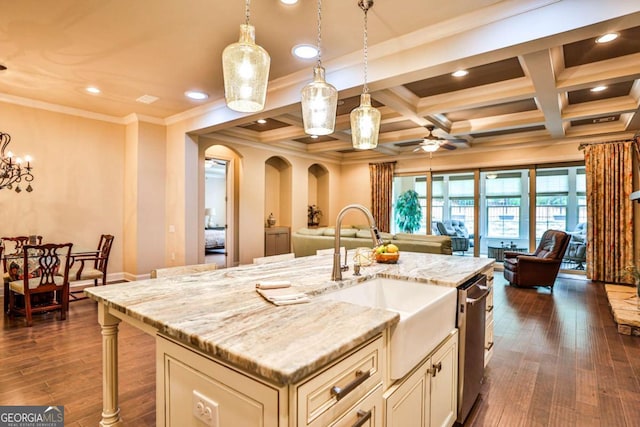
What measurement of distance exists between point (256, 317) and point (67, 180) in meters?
5.51

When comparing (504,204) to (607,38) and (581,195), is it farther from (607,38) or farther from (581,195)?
(607,38)

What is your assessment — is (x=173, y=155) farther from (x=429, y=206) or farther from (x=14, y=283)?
(x=429, y=206)

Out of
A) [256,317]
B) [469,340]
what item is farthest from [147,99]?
[469,340]

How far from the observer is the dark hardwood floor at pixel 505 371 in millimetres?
2123

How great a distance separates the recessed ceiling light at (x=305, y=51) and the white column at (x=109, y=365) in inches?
108

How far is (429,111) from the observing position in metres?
4.82

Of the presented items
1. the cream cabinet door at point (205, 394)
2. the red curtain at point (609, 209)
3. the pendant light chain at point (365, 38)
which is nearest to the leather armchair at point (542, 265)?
the red curtain at point (609, 209)

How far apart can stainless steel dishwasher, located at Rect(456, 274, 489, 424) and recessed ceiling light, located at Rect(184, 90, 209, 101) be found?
13.5ft

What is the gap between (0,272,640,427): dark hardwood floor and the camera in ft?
6.97

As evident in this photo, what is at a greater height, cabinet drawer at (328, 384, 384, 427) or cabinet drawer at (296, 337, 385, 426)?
cabinet drawer at (296, 337, 385, 426)

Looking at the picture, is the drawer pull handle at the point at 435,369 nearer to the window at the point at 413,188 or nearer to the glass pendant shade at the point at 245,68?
the glass pendant shade at the point at 245,68

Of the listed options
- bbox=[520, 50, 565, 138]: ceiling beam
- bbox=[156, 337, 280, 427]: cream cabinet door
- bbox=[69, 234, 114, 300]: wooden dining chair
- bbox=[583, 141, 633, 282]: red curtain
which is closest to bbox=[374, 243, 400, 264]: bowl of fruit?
bbox=[156, 337, 280, 427]: cream cabinet door

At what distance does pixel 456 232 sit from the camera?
26.1 ft

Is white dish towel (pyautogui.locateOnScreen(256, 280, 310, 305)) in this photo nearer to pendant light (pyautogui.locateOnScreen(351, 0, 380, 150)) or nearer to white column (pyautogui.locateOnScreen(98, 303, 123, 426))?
white column (pyautogui.locateOnScreen(98, 303, 123, 426))
